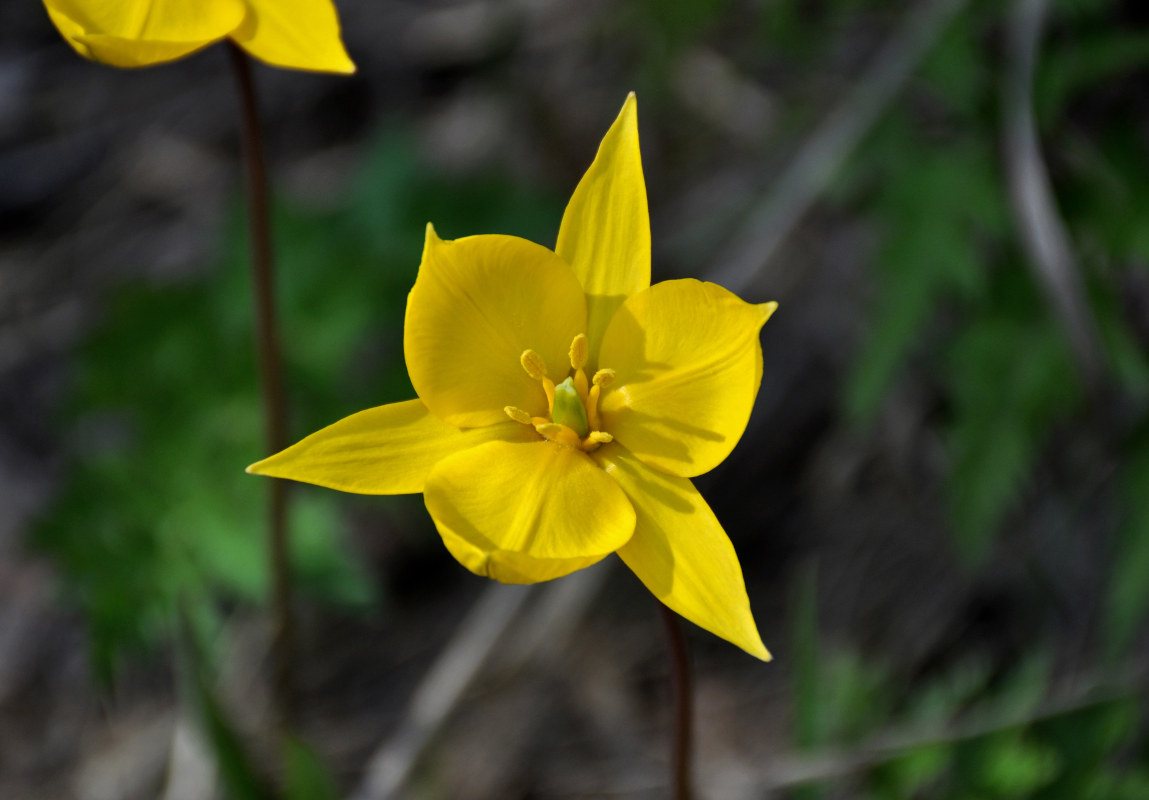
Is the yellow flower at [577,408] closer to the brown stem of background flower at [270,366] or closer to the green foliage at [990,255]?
the brown stem of background flower at [270,366]

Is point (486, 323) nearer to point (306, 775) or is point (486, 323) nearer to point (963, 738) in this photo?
point (306, 775)

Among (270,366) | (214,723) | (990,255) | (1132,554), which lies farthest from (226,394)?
(1132,554)

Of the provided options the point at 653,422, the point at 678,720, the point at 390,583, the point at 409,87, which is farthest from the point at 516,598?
the point at 409,87

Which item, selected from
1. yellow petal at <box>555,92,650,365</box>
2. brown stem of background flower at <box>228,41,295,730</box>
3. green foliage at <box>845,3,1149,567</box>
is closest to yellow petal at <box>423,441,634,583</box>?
yellow petal at <box>555,92,650,365</box>

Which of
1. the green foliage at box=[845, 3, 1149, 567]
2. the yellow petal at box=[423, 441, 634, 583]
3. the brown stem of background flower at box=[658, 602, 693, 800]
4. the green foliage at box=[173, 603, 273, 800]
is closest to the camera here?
the yellow petal at box=[423, 441, 634, 583]

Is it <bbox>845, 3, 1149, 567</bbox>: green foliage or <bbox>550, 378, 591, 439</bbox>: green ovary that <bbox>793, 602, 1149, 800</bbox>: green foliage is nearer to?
<bbox>845, 3, 1149, 567</bbox>: green foliage

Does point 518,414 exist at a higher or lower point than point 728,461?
higher

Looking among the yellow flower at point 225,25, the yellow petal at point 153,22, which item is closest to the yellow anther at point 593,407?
the yellow flower at point 225,25
